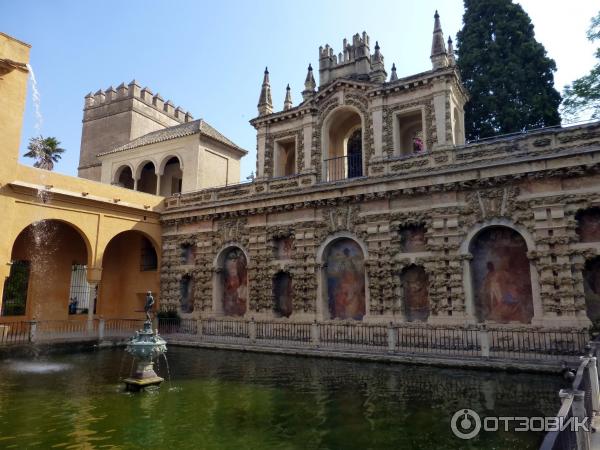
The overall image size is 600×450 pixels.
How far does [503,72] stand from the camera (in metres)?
26.8

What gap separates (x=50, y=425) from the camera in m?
7.66

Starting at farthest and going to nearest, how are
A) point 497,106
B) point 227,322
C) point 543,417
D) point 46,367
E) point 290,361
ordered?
point 497,106 → point 227,322 → point 290,361 → point 46,367 → point 543,417

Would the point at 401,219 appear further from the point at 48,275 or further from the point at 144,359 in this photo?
the point at 48,275

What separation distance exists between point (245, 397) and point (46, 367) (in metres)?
8.12

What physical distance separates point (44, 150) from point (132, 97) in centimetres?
880

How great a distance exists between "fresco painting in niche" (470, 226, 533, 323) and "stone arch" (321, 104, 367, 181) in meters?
7.41

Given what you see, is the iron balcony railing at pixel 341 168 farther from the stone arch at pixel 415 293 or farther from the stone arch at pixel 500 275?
the stone arch at pixel 500 275

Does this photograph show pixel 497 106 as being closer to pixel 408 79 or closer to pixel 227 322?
pixel 408 79

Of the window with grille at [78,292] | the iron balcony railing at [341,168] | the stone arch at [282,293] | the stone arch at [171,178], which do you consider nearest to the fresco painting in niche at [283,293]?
the stone arch at [282,293]

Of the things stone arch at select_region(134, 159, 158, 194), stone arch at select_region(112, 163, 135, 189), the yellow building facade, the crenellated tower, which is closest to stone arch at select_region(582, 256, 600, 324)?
the yellow building facade

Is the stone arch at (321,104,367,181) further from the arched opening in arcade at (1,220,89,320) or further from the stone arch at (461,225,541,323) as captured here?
the arched opening in arcade at (1,220,89,320)

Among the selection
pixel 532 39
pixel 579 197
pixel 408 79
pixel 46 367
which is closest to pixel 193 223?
pixel 46 367

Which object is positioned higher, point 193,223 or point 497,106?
point 497,106

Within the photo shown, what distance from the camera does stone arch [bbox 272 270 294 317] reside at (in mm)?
21047
